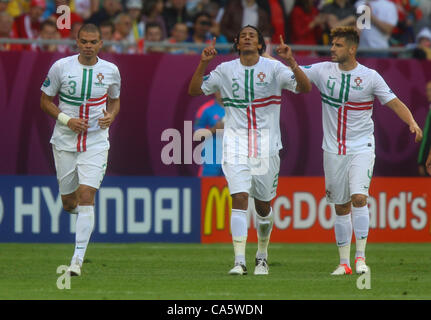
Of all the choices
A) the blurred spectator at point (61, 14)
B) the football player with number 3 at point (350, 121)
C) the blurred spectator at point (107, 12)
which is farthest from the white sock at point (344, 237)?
the blurred spectator at point (107, 12)

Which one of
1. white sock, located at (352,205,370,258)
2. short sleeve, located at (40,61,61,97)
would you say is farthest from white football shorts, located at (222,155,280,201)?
short sleeve, located at (40,61,61,97)

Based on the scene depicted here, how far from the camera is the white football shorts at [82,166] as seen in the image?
12.1 m

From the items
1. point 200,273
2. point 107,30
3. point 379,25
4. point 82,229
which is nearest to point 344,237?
point 200,273

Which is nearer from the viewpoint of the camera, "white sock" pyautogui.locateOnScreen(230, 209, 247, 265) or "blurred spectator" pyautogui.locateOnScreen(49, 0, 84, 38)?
"white sock" pyautogui.locateOnScreen(230, 209, 247, 265)

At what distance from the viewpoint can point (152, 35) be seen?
18.8m

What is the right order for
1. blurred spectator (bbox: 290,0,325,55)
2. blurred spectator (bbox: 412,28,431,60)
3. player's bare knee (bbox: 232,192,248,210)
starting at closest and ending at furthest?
player's bare knee (bbox: 232,192,248,210), blurred spectator (bbox: 412,28,431,60), blurred spectator (bbox: 290,0,325,55)

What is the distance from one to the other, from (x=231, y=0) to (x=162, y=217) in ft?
13.2

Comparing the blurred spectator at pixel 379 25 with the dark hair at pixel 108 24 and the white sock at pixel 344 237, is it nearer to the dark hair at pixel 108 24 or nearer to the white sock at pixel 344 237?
the dark hair at pixel 108 24

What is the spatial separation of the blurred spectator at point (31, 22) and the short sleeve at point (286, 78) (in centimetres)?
751

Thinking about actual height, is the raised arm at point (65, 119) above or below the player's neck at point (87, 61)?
below

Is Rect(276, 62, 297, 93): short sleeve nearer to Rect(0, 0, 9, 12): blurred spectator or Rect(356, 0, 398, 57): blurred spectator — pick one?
Rect(0, 0, 9, 12): blurred spectator

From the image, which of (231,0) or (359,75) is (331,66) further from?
(231,0)

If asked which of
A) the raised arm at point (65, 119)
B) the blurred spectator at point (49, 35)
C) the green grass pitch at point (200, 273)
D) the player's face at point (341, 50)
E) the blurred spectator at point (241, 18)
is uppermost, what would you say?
the blurred spectator at point (241, 18)

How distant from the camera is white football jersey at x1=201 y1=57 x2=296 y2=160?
39.7 ft
